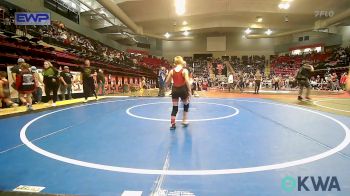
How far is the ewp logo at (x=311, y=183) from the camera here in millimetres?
2600

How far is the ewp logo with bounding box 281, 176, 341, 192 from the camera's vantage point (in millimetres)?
2600

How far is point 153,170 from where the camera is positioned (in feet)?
10.2

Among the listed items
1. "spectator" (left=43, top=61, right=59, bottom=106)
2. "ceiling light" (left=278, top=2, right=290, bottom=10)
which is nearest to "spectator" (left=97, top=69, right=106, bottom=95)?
"spectator" (left=43, top=61, right=59, bottom=106)

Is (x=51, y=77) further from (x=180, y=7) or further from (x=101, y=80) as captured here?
(x=180, y=7)

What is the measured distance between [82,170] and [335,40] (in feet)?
137

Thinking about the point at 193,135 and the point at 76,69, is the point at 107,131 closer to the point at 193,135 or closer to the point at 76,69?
the point at 193,135

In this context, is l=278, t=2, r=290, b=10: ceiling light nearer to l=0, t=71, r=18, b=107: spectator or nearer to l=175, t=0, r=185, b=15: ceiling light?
l=175, t=0, r=185, b=15: ceiling light

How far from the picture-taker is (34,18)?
10727 millimetres

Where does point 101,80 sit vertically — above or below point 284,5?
below

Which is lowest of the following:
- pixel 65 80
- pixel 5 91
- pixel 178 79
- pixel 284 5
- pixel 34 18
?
pixel 5 91

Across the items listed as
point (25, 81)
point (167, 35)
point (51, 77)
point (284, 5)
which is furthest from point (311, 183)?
point (167, 35)

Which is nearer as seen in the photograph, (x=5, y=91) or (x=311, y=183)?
(x=311, y=183)

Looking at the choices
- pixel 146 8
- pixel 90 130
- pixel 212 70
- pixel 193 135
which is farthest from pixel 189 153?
pixel 212 70

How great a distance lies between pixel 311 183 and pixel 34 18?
1198cm
